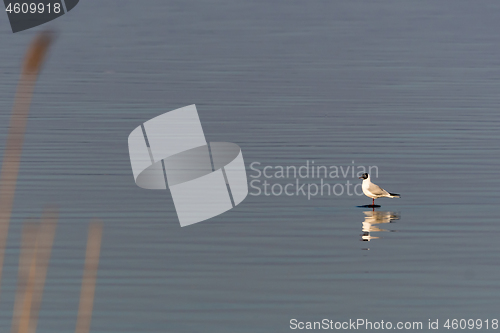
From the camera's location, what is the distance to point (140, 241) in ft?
37.8

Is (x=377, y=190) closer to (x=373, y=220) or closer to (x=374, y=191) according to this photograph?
(x=374, y=191)

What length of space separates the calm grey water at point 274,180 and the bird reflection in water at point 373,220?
0.06 m

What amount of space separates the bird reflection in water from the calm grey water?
2.4 inches

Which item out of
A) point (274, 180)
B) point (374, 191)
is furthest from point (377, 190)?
point (274, 180)

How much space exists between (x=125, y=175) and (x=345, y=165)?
3.42 m

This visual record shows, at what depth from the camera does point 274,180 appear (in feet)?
50.6

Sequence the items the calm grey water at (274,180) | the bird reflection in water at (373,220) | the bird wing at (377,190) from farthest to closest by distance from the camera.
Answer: the bird wing at (377,190), the bird reflection in water at (373,220), the calm grey water at (274,180)

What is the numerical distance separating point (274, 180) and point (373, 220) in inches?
107

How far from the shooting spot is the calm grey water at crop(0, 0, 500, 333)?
9289 millimetres

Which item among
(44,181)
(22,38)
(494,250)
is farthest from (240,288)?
(22,38)

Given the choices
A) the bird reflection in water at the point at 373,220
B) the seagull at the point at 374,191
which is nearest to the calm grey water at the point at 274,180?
the bird reflection in water at the point at 373,220

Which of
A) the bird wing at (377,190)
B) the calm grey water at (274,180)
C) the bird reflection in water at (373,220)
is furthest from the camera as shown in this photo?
the bird wing at (377,190)

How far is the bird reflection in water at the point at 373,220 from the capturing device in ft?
39.4

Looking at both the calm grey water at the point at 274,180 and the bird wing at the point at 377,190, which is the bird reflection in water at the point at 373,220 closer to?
the calm grey water at the point at 274,180
